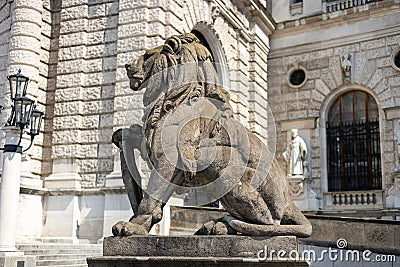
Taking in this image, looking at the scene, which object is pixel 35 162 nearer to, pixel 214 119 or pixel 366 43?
pixel 214 119

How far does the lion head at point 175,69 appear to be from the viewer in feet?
16.2

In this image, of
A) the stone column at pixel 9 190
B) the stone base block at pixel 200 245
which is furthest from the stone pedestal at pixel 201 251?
the stone column at pixel 9 190

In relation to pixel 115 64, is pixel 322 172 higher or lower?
lower

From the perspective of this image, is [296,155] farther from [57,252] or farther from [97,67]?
[57,252]

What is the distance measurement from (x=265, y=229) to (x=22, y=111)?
5.98 meters

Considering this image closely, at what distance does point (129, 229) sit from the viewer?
443cm

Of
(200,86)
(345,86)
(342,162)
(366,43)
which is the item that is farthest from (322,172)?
(200,86)

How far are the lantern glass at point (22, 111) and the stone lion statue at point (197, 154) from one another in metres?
4.46

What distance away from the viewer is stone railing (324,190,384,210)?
704 inches

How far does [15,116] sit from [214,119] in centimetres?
532

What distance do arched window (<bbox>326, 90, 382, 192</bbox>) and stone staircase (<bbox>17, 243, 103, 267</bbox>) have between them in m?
10.6

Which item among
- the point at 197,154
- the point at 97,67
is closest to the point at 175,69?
the point at 197,154

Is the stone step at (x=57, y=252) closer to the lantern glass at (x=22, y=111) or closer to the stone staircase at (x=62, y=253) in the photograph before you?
the stone staircase at (x=62, y=253)

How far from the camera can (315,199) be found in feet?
61.6
